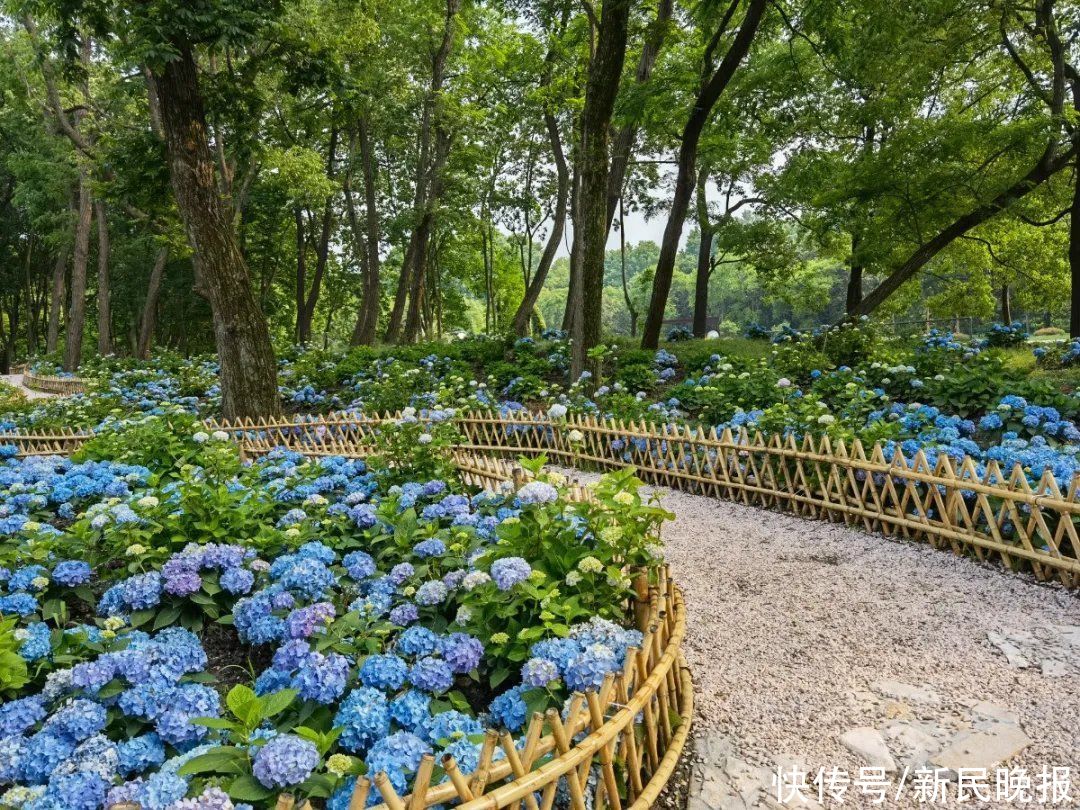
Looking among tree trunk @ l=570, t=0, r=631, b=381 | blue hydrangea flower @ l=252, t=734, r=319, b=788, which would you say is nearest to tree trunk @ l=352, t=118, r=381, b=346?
tree trunk @ l=570, t=0, r=631, b=381

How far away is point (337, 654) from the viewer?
91.3 inches

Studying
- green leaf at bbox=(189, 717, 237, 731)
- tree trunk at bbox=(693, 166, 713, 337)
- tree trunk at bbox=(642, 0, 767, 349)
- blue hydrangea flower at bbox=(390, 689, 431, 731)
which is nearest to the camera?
green leaf at bbox=(189, 717, 237, 731)

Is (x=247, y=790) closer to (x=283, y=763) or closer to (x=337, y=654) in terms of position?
(x=283, y=763)

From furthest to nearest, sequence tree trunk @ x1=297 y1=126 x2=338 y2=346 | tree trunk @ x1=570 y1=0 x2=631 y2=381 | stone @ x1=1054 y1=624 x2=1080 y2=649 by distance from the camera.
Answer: tree trunk @ x1=297 y1=126 x2=338 y2=346, tree trunk @ x1=570 y1=0 x2=631 y2=381, stone @ x1=1054 y1=624 x2=1080 y2=649

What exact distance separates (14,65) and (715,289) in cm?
6841

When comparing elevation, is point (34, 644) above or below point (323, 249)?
below

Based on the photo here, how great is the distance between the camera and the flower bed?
1.76 metres

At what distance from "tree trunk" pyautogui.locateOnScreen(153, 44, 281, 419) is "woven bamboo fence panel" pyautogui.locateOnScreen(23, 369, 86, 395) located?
29.2 feet

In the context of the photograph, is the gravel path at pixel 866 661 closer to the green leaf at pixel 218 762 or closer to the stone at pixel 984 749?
the stone at pixel 984 749

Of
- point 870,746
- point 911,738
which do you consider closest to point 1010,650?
point 911,738

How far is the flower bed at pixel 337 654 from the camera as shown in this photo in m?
1.76

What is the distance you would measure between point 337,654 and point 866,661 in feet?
7.71

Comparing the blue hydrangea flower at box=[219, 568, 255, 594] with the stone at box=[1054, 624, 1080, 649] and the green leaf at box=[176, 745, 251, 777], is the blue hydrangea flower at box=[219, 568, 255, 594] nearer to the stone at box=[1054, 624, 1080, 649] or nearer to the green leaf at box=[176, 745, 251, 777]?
the green leaf at box=[176, 745, 251, 777]

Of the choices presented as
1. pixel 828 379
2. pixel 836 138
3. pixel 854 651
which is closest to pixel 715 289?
pixel 836 138
